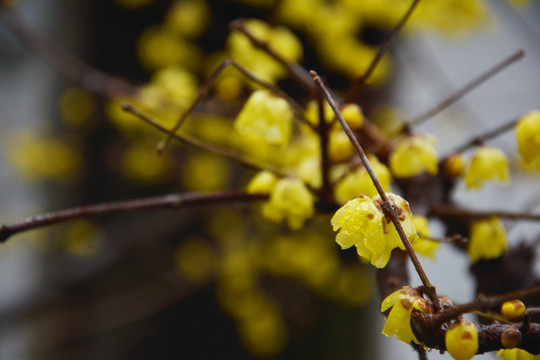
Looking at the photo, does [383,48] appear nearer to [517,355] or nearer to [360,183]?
[360,183]

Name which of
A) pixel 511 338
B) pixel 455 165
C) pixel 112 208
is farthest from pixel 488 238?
pixel 112 208

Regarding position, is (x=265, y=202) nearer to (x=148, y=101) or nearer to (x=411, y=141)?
(x=411, y=141)

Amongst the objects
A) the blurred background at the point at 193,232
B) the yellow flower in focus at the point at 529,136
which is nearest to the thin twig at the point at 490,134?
the yellow flower in focus at the point at 529,136

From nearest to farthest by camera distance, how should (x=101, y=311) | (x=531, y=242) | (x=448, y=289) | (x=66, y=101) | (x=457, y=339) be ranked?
(x=457, y=339) → (x=531, y=242) → (x=448, y=289) → (x=101, y=311) → (x=66, y=101)

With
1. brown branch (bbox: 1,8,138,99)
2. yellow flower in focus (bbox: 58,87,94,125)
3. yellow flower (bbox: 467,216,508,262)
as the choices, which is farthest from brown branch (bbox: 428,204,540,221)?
yellow flower in focus (bbox: 58,87,94,125)

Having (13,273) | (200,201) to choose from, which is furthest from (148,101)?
(13,273)

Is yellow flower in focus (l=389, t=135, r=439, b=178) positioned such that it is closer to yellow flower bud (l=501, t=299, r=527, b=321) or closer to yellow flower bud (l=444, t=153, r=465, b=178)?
Result: yellow flower bud (l=444, t=153, r=465, b=178)
